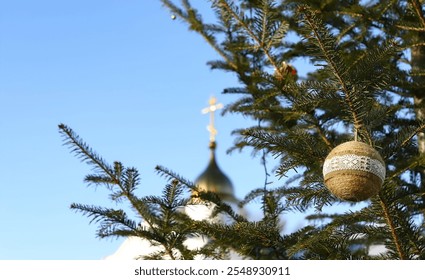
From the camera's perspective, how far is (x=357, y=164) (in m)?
3.17

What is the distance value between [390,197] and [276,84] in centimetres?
116

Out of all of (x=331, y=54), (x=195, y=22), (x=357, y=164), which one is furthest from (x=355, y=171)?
(x=195, y=22)

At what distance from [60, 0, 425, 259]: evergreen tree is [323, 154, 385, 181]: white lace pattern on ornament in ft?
0.84

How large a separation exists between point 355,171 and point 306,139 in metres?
0.75

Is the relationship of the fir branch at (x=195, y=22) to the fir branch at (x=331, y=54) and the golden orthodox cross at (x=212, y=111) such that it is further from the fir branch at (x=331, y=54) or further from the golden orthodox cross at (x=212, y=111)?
the golden orthodox cross at (x=212, y=111)

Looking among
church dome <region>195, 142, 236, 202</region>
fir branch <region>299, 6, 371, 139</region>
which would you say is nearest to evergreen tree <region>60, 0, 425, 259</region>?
fir branch <region>299, 6, 371, 139</region>

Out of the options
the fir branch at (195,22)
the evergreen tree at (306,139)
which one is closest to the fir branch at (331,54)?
the evergreen tree at (306,139)

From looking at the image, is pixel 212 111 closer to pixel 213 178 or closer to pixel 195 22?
pixel 213 178

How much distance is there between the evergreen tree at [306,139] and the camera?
3674mm

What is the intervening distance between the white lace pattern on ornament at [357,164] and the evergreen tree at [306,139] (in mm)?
256

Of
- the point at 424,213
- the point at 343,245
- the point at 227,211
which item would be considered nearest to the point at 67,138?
the point at 227,211
